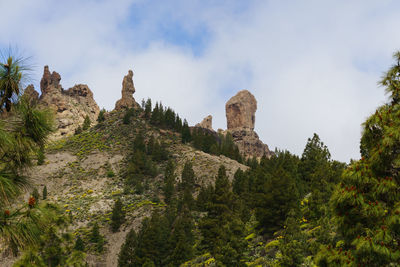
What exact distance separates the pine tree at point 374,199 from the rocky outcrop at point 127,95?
151920mm

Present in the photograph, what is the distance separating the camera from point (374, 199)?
29.7ft

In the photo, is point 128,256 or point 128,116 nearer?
point 128,256

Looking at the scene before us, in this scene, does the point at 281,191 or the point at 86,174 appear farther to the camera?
the point at 86,174

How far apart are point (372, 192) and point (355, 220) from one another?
0.98 meters

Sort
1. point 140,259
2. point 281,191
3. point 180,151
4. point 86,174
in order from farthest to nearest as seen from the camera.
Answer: point 180,151 < point 86,174 < point 140,259 < point 281,191

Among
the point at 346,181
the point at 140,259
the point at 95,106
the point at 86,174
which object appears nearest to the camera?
the point at 346,181

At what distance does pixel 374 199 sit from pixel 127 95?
159 meters

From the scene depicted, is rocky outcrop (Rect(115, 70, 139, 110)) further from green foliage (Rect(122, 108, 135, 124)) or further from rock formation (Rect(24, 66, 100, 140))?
rock formation (Rect(24, 66, 100, 140))

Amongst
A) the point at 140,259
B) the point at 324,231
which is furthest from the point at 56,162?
the point at 324,231

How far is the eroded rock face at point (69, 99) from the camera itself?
170 meters

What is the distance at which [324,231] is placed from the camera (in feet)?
83.4

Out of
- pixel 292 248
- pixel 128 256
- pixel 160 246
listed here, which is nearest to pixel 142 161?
pixel 160 246

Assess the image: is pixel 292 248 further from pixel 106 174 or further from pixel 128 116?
pixel 128 116

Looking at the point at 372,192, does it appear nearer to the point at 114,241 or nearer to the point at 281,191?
the point at 281,191
